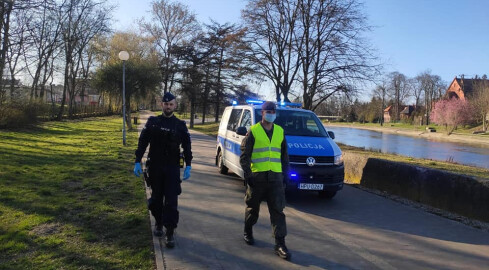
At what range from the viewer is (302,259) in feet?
14.8

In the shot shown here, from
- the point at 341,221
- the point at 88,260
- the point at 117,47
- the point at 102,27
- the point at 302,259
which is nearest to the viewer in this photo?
the point at 88,260

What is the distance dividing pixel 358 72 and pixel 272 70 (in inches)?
241

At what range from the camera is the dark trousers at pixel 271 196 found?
460cm

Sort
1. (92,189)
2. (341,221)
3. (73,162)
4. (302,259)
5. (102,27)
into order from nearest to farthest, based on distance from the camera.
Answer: (302,259) → (341,221) → (92,189) → (73,162) → (102,27)

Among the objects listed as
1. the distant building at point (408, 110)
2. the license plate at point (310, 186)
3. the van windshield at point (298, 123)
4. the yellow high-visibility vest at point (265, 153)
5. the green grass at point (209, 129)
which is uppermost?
the distant building at point (408, 110)

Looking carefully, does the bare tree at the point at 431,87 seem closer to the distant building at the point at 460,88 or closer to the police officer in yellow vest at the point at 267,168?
the distant building at the point at 460,88

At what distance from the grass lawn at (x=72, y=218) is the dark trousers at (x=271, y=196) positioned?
1.42m

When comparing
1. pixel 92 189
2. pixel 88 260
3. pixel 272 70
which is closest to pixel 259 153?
pixel 88 260

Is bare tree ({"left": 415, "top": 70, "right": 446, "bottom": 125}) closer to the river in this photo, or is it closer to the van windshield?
the river

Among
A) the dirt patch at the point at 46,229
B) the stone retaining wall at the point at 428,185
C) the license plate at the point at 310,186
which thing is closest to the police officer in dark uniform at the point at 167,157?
the dirt patch at the point at 46,229

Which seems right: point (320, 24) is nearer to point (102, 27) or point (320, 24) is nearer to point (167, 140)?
point (167, 140)

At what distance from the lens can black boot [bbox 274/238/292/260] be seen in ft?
14.6

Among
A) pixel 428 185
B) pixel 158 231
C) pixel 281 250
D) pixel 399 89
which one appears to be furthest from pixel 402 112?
pixel 158 231

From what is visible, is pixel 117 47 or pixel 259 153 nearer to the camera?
pixel 259 153
